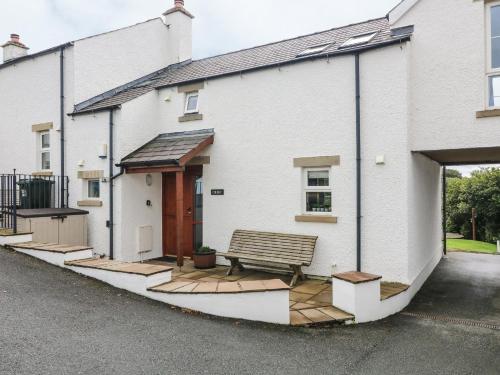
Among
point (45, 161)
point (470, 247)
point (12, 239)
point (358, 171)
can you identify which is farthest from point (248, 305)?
point (470, 247)

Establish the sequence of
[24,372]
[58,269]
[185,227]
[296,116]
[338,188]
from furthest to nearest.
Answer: [185,227]
[296,116]
[338,188]
[58,269]
[24,372]

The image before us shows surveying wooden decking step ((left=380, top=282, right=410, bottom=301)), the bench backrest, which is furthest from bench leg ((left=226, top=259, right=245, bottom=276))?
wooden decking step ((left=380, top=282, right=410, bottom=301))

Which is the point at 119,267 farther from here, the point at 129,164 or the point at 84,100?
the point at 84,100

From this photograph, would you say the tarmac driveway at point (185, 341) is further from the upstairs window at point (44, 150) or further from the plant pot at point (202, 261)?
the upstairs window at point (44, 150)

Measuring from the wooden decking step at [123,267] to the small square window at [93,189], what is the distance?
319 centimetres

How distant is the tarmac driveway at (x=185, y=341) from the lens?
400 centimetres

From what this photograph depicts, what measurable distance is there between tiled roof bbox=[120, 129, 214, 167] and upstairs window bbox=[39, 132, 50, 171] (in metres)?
3.79

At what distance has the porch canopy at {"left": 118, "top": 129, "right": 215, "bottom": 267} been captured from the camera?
861 centimetres

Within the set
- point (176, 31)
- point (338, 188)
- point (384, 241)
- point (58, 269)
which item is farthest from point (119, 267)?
point (176, 31)

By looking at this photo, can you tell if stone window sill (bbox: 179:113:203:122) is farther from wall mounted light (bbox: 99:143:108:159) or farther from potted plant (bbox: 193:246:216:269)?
potted plant (bbox: 193:246:216:269)

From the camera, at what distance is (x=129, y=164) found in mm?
9312

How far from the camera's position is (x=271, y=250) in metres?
8.11

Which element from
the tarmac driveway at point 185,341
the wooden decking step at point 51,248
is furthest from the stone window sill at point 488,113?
the wooden decking step at point 51,248

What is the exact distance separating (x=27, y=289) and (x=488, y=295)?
8.63 meters
